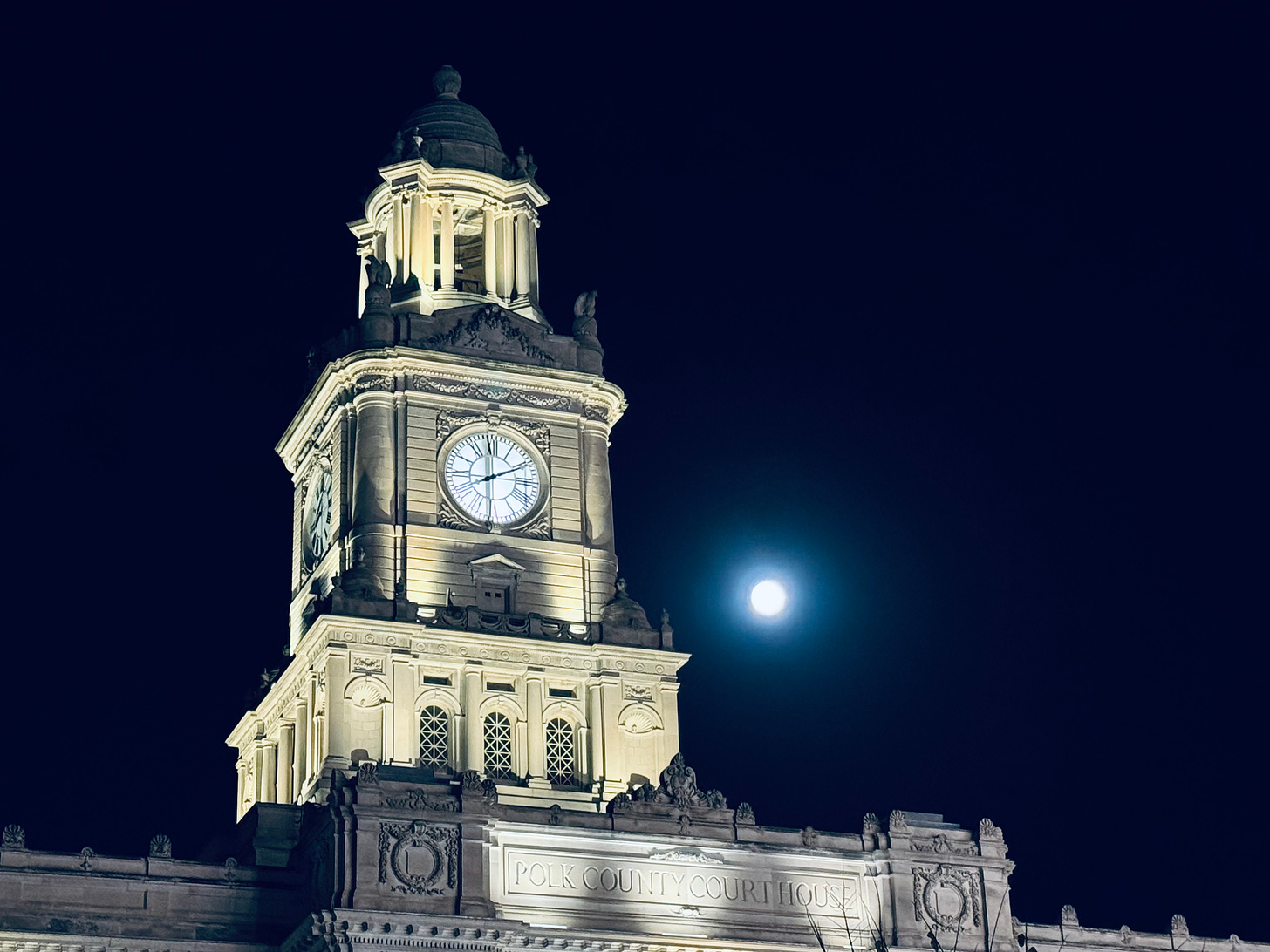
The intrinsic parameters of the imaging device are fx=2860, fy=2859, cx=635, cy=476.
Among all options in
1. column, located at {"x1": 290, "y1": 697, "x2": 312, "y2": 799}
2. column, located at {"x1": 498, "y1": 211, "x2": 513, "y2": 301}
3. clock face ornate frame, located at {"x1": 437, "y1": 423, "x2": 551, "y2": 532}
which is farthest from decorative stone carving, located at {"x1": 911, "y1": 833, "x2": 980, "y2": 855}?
column, located at {"x1": 498, "y1": 211, "x2": 513, "y2": 301}

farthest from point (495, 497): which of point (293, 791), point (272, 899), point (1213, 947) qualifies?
point (1213, 947)

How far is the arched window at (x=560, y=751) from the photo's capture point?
99.2 meters

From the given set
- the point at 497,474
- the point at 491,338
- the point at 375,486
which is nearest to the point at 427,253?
A: the point at 491,338

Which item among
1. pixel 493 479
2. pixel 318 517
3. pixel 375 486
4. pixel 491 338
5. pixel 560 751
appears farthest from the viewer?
pixel 318 517

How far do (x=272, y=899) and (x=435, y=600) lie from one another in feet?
48.1

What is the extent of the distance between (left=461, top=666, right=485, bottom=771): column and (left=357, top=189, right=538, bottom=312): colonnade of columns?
16.2 meters

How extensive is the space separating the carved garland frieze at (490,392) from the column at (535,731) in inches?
428

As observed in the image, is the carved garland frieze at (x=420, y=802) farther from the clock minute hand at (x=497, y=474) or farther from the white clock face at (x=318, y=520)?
the clock minute hand at (x=497, y=474)

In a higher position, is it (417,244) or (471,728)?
(417,244)

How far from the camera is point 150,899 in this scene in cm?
8838

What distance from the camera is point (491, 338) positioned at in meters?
105

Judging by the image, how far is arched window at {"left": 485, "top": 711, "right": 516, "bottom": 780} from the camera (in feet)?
323

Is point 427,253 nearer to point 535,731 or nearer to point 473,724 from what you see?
point 473,724

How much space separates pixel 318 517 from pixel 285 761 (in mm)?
9694
